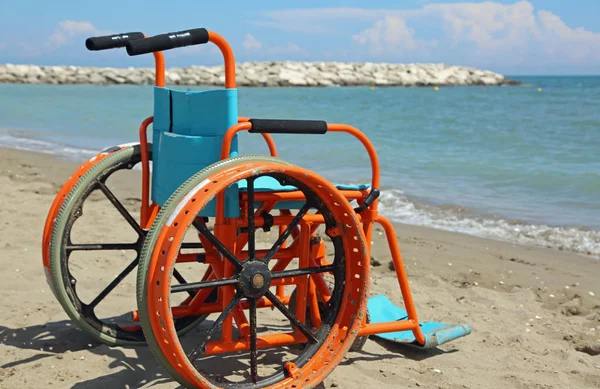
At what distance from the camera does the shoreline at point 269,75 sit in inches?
2119

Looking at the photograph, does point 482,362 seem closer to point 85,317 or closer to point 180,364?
point 180,364

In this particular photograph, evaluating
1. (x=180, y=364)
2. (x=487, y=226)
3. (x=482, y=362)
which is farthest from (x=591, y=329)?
(x=487, y=226)

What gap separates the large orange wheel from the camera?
2.55m

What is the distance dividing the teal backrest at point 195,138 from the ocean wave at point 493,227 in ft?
14.9

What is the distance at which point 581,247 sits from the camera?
6.64 m

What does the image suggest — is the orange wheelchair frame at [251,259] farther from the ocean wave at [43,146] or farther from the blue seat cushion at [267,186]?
the ocean wave at [43,146]

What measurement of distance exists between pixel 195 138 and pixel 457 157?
11027 mm

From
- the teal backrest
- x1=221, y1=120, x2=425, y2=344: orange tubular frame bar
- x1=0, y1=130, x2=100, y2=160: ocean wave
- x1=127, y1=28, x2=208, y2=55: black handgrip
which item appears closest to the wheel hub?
the teal backrest

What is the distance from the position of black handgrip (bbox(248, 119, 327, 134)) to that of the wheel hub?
1.77ft

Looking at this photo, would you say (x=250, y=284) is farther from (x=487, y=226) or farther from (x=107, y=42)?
(x=487, y=226)

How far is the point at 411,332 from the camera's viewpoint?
3787mm

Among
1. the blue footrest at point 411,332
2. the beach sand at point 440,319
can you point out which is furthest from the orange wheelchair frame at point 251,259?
the beach sand at point 440,319

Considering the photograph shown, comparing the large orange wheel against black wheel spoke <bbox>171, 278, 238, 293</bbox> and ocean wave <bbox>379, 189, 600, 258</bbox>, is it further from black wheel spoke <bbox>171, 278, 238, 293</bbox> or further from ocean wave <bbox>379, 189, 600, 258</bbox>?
ocean wave <bbox>379, 189, 600, 258</bbox>

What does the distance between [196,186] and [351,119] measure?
2269cm
